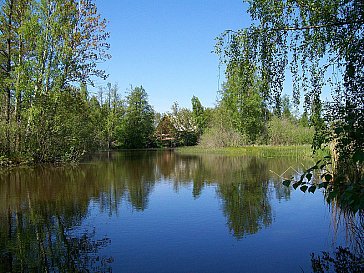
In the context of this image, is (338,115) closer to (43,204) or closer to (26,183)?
(43,204)

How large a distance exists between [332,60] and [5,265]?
5.53 meters

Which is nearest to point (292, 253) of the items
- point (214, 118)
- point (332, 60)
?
point (332, 60)

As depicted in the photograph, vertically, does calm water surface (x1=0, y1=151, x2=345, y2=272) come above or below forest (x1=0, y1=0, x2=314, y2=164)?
below

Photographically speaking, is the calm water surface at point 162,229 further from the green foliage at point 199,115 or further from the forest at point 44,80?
the green foliage at point 199,115

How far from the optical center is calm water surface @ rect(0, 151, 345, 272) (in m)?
5.79

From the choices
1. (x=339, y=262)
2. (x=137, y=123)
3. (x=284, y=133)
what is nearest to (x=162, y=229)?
(x=339, y=262)

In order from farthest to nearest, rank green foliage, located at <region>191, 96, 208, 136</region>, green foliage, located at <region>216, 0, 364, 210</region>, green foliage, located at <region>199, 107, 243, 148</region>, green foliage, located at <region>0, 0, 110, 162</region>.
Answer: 1. green foliage, located at <region>191, 96, 208, 136</region>
2. green foliage, located at <region>199, 107, 243, 148</region>
3. green foliage, located at <region>0, 0, 110, 162</region>
4. green foliage, located at <region>216, 0, 364, 210</region>

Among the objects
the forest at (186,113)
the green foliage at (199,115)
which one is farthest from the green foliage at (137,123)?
the green foliage at (199,115)

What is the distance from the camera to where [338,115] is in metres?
4.70

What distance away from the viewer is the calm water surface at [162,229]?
5.79 metres

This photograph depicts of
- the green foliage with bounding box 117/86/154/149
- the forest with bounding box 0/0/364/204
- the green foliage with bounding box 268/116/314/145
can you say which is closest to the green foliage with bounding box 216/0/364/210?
the forest with bounding box 0/0/364/204

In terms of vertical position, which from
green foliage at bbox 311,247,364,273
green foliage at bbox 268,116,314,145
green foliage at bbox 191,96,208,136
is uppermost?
green foliage at bbox 191,96,208,136

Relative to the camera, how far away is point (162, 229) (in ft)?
25.8

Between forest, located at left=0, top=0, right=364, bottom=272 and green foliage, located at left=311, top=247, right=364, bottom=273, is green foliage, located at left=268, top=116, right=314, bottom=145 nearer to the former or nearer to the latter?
forest, located at left=0, top=0, right=364, bottom=272
